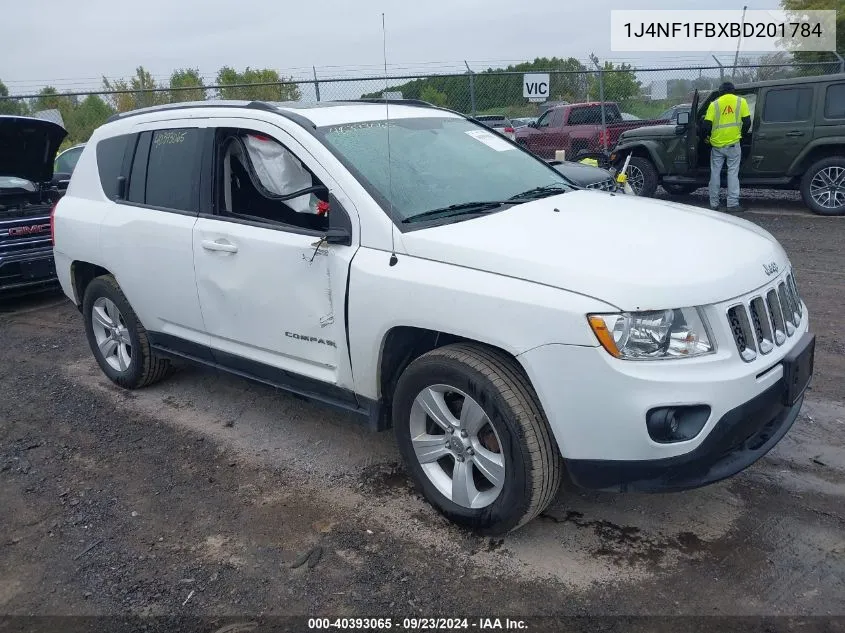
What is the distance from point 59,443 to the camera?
180 inches

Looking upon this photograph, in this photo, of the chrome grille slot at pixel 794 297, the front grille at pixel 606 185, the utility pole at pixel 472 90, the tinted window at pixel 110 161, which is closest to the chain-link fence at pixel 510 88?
the utility pole at pixel 472 90

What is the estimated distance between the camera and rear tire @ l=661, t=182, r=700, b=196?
41.3 ft

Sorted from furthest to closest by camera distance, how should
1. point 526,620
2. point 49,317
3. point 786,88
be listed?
1. point 786,88
2. point 49,317
3. point 526,620

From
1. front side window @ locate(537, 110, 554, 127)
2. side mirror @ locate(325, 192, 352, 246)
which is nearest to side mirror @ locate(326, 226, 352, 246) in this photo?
side mirror @ locate(325, 192, 352, 246)

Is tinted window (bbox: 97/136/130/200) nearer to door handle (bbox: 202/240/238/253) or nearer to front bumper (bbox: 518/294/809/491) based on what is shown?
door handle (bbox: 202/240/238/253)

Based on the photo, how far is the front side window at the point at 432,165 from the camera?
3.58m

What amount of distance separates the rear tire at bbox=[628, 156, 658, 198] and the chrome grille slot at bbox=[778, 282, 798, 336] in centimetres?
929

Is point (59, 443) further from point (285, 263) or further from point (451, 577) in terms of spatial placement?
point (451, 577)

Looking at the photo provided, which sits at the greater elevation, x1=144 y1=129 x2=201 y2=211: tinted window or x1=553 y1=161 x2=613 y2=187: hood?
x1=144 y1=129 x2=201 y2=211: tinted window

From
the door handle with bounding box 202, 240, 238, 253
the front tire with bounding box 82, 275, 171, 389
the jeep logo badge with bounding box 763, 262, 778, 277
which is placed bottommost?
the front tire with bounding box 82, 275, 171, 389

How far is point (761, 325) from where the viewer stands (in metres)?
3.04

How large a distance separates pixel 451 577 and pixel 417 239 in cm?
144

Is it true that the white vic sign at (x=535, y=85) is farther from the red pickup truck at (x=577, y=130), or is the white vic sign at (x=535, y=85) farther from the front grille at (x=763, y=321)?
the front grille at (x=763, y=321)

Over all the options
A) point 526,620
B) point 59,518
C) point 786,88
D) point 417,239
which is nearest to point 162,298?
point 59,518
